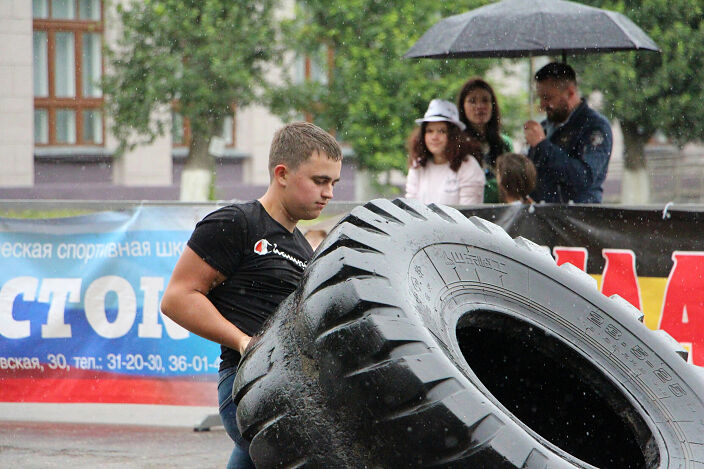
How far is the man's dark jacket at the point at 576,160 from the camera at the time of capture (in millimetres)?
6875

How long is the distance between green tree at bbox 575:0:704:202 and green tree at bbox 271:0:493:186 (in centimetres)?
443

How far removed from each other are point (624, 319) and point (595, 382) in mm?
337

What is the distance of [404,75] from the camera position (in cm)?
1788

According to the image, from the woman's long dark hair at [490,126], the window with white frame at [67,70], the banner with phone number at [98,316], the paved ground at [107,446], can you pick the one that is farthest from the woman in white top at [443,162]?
the window with white frame at [67,70]

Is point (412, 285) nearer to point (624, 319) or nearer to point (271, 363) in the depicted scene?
point (271, 363)

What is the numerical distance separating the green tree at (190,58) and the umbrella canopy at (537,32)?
35.6ft

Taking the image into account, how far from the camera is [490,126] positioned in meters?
7.51

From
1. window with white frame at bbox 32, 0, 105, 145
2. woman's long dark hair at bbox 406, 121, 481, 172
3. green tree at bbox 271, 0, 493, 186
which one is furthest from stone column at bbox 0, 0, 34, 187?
woman's long dark hair at bbox 406, 121, 481, 172

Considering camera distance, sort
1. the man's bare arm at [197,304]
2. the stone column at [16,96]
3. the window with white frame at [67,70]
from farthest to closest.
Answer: the window with white frame at [67,70] < the stone column at [16,96] < the man's bare arm at [197,304]

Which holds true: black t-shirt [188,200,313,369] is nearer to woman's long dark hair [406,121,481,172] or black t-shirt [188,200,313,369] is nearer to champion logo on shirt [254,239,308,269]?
champion logo on shirt [254,239,308,269]

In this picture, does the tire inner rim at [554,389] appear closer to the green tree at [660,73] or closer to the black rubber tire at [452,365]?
the black rubber tire at [452,365]

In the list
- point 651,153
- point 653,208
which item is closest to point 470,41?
point 653,208

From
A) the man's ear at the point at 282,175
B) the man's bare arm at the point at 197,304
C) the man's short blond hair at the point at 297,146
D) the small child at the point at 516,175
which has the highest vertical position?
the man's short blond hair at the point at 297,146

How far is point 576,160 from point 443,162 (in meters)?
0.92
